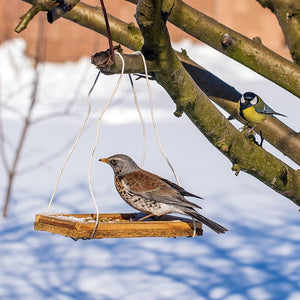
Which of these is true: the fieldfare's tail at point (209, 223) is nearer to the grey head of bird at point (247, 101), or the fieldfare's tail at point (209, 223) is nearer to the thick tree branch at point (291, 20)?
the grey head of bird at point (247, 101)

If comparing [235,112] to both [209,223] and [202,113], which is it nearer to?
[202,113]

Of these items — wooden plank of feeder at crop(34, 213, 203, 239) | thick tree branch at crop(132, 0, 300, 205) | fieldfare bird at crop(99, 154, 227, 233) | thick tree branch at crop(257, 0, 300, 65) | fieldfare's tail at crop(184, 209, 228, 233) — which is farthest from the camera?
thick tree branch at crop(257, 0, 300, 65)

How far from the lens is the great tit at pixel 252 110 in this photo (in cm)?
329

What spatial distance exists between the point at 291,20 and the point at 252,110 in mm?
665

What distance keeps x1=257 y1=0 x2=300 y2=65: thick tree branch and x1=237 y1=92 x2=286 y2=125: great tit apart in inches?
14.5

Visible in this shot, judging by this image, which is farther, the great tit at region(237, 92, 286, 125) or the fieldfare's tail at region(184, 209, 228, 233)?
the great tit at region(237, 92, 286, 125)

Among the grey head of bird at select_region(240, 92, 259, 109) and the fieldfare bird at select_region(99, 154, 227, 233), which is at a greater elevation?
the grey head of bird at select_region(240, 92, 259, 109)

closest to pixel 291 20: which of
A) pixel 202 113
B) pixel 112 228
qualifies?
pixel 202 113

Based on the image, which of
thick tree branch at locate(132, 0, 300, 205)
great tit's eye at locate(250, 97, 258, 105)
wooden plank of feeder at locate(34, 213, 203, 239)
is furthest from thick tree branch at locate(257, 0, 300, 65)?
wooden plank of feeder at locate(34, 213, 203, 239)

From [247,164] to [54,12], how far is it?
1362mm

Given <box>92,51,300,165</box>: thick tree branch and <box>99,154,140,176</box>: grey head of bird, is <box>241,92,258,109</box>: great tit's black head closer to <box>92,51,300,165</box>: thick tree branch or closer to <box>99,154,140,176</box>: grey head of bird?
<box>92,51,300,165</box>: thick tree branch

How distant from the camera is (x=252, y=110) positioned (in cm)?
325

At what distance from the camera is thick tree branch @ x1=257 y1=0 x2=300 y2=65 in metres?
3.41

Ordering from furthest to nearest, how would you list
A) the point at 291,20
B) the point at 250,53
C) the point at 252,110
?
1. the point at 291,20
2. the point at 252,110
3. the point at 250,53
